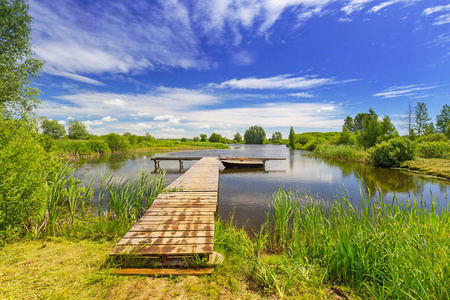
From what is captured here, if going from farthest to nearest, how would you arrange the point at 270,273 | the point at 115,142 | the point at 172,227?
the point at 115,142, the point at 172,227, the point at 270,273

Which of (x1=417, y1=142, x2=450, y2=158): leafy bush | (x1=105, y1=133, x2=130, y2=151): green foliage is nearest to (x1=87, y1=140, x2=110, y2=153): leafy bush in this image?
(x1=105, y1=133, x2=130, y2=151): green foliage

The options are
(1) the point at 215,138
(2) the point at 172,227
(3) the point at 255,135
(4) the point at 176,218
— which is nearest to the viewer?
(2) the point at 172,227

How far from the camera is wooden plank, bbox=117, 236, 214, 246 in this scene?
11.2 ft

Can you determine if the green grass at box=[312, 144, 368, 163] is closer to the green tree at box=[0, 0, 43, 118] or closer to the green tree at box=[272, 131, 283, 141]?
the green tree at box=[0, 0, 43, 118]

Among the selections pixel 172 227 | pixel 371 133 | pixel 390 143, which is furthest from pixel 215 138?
pixel 172 227

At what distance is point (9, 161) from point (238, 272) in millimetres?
4963

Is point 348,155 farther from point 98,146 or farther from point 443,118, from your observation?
point 98,146

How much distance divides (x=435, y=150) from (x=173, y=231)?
29.5 meters

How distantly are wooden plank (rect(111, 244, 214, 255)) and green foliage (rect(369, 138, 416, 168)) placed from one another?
76.3ft

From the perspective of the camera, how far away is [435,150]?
806 inches

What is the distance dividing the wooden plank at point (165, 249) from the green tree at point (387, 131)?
3316 cm

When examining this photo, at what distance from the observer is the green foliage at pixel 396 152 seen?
1866cm

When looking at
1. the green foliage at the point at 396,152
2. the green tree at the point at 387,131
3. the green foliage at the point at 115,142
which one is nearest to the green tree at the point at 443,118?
the green tree at the point at 387,131

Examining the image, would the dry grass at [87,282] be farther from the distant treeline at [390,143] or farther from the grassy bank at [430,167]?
the distant treeline at [390,143]
